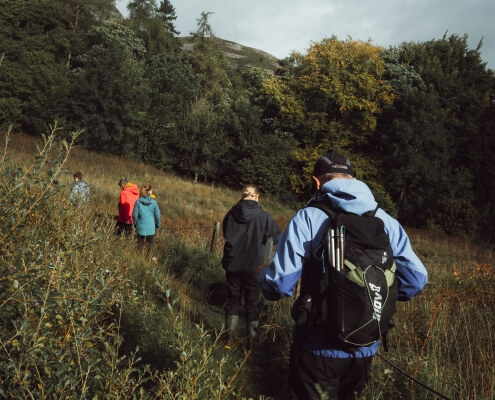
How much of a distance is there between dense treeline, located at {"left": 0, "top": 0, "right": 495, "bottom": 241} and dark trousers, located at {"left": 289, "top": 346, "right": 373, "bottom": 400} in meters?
27.2

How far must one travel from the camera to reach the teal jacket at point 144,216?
761cm

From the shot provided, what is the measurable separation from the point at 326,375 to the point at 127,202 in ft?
22.8

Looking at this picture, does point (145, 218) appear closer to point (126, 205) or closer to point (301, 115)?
point (126, 205)

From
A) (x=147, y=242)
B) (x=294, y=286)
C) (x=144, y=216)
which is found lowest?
(x=147, y=242)

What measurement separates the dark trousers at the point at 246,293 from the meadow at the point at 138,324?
12.8 inches

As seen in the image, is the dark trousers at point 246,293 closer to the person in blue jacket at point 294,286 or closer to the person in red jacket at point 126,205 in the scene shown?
the person in blue jacket at point 294,286

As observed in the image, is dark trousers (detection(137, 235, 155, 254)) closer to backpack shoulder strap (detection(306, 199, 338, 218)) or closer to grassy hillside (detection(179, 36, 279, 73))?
backpack shoulder strap (detection(306, 199, 338, 218))

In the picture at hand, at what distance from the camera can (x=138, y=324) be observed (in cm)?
405

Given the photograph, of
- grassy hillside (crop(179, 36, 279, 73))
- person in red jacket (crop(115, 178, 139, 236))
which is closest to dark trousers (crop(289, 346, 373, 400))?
person in red jacket (crop(115, 178, 139, 236))

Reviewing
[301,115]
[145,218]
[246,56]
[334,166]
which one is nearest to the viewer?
[334,166]

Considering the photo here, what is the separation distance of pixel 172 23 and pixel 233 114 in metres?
33.8

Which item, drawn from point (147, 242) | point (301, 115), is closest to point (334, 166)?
point (147, 242)

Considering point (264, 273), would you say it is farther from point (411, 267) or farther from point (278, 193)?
point (278, 193)

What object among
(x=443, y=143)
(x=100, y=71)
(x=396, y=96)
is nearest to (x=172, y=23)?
(x=100, y=71)
